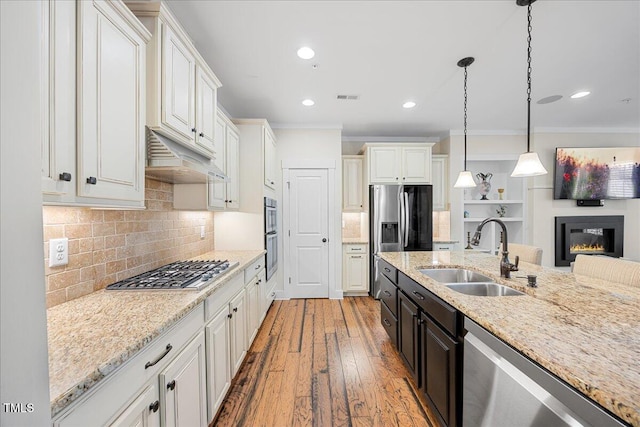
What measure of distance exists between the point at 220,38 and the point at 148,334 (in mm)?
2216

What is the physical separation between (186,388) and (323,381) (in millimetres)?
1195

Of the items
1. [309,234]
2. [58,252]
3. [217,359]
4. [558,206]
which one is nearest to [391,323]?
[217,359]

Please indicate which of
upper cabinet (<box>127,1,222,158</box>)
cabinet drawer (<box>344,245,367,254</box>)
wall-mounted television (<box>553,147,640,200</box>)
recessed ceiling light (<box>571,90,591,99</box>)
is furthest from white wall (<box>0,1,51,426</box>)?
wall-mounted television (<box>553,147,640,200</box>)

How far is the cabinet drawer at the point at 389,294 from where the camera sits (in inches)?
93.2

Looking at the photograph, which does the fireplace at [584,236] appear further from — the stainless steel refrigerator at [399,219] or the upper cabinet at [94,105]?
the upper cabinet at [94,105]

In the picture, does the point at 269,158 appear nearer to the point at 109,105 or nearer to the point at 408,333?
the point at 109,105

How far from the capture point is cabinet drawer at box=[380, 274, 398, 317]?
2.37m

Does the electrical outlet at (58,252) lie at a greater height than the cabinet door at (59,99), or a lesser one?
lesser

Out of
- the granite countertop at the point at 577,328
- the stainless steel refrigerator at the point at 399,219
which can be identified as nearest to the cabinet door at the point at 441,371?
the granite countertop at the point at 577,328

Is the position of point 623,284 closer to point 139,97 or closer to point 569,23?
point 569,23

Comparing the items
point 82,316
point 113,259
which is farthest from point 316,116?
point 82,316

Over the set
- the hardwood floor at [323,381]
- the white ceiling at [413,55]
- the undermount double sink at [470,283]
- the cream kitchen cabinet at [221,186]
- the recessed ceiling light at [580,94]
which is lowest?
the hardwood floor at [323,381]

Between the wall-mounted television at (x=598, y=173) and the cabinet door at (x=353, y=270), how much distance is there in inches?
141

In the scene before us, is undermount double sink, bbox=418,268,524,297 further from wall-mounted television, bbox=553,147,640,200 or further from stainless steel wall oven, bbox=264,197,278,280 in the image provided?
wall-mounted television, bbox=553,147,640,200
